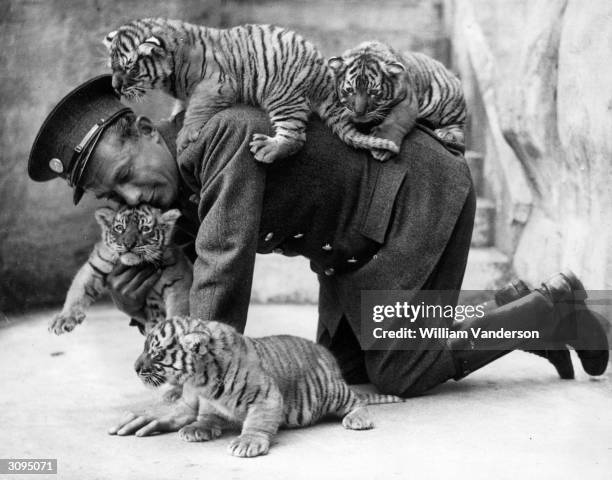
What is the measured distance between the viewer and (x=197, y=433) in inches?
122

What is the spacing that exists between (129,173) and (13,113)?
8.66 feet

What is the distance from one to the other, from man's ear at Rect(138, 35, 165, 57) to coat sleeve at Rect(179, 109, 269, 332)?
35 cm

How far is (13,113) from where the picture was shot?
5785 millimetres

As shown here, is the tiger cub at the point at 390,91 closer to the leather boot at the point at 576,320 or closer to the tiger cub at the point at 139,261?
the leather boot at the point at 576,320

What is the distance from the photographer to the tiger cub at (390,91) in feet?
11.7

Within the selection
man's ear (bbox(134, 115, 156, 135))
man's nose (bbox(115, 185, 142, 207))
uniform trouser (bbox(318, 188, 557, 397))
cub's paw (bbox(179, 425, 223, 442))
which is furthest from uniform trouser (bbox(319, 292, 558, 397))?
man's ear (bbox(134, 115, 156, 135))

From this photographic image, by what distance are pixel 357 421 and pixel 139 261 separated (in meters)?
1.18

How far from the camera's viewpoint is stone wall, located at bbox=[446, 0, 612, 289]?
4.42m

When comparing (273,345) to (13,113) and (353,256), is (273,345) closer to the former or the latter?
(353,256)

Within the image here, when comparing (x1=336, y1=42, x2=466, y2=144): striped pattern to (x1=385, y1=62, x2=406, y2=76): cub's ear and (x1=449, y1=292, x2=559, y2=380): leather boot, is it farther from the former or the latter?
(x1=449, y1=292, x2=559, y2=380): leather boot

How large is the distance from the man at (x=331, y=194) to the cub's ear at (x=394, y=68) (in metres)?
0.25

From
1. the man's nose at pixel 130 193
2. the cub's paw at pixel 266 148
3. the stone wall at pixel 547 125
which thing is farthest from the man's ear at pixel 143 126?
the stone wall at pixel 547 125

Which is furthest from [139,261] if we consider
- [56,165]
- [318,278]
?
[318,278]

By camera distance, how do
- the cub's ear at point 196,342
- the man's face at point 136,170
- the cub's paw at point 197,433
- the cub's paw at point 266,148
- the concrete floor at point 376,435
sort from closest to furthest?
the concrete floor at point 376,435 → the cub's ear at point 196,342 → the cub's paw at point 197,433 → the cub's paw at point 266,148 → the man's face at point 136,170
